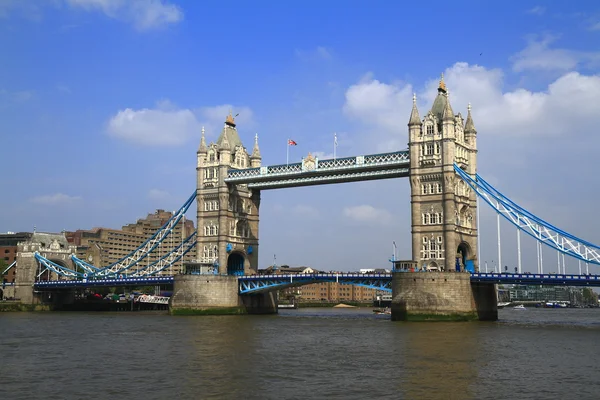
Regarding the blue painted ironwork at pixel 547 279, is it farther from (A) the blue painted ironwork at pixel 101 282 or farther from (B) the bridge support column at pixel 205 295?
(A) the blue painted ironwork at pixel 101 282

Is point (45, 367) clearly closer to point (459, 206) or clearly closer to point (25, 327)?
point (25, 327)

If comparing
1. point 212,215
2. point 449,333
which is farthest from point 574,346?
point 212,215

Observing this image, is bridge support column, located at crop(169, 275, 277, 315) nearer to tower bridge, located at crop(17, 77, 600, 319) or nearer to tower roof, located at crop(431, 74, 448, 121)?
tower bridge, located at crop(17, 77, 600, 319)

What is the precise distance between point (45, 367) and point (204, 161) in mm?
65008

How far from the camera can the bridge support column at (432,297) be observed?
71125mm

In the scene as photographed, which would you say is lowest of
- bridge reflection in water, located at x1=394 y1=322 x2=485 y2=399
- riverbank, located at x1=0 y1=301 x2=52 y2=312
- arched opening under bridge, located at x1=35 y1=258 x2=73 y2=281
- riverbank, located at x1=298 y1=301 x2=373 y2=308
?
riverbank, located at x1=298 y1=301 x2=373 y2=308

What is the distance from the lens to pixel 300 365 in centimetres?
3706

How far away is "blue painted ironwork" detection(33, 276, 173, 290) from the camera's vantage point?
10012 centimetres

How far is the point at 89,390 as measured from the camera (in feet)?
95.5

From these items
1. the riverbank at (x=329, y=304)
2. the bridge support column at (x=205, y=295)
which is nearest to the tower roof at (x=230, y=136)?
the bridge support column at (x=205, y=295)

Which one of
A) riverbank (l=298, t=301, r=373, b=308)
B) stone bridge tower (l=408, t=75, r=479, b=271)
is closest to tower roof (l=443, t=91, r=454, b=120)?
stone bridge tower (l=408, t=75, r=479, b=271)

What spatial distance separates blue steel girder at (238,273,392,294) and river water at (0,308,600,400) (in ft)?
73.3

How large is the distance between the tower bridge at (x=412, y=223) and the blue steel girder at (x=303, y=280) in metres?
0.14

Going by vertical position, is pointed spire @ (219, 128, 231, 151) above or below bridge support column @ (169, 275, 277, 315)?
above
